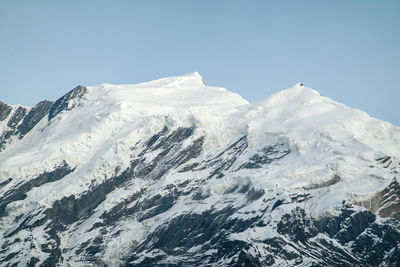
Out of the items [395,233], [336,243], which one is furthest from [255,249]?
[395,233]

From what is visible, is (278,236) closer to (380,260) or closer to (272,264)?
(272,264)

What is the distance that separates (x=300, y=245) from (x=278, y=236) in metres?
6.29

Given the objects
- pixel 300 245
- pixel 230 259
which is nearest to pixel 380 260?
pixel 300 245

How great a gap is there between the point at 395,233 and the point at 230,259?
44.2 m

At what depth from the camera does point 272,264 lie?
633 ft

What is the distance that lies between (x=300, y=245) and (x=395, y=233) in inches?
990

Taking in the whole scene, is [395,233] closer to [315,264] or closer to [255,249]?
[315,264]

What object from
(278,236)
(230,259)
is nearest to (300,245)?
(278,236)

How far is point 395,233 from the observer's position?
196000 mm

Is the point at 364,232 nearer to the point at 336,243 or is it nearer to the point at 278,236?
the point at 336,243

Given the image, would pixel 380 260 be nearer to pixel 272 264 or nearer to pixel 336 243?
pixel 336 243

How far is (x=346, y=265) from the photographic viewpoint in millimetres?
192875

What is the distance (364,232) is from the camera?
198250mm

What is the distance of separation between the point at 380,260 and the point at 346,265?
8940 mm
